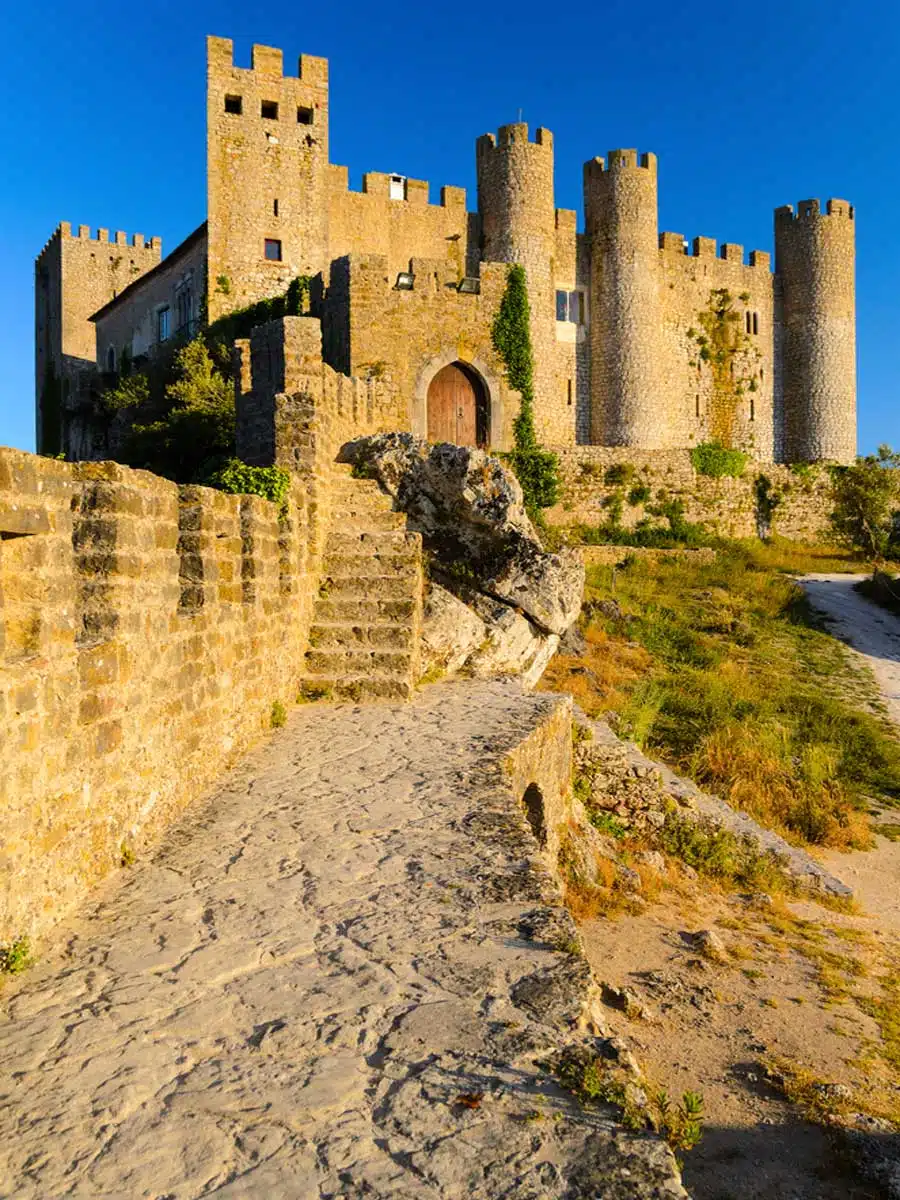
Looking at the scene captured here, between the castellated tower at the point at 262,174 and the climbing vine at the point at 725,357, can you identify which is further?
the climbing vine at the point at 725,357

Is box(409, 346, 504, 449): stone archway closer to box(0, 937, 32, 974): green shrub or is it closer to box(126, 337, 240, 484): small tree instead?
box(126, 337, 240, 484): small tree

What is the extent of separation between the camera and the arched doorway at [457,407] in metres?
22.2

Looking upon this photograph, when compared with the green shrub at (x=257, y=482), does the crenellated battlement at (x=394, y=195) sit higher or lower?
higher

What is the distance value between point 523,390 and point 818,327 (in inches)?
673

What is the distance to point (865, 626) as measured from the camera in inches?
752

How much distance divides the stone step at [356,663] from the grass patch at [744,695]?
4.29m

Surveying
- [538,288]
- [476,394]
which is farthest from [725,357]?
[476,394]

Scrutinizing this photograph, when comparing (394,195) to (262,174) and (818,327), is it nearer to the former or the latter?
(262,174)

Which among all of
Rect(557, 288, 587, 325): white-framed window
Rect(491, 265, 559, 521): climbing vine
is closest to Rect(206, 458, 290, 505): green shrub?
Rect(491, 265, 559, 521): climbing vine

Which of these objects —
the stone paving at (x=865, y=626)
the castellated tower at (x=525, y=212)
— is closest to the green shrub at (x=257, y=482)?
the stone paving at (x=865, y=626)

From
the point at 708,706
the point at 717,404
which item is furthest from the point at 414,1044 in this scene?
the point at 717,404

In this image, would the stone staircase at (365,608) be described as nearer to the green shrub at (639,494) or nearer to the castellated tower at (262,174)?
the green shrub at (639,494)

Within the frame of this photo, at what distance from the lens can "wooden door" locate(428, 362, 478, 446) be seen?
22.1 m

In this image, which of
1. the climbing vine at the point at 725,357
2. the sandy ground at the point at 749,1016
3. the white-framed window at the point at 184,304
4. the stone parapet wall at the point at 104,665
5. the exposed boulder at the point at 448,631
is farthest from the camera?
the climbing vine at the point at 725,357
